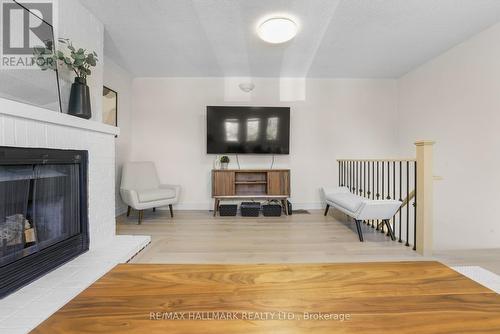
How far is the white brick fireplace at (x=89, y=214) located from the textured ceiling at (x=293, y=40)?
1227 millimetres

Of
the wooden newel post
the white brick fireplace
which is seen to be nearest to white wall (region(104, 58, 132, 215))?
the white brick fireplace

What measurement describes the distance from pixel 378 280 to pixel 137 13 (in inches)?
112

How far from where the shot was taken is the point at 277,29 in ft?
7.99

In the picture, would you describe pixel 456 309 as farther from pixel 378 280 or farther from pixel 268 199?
pixel 268 199

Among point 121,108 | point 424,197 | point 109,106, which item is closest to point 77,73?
point 109,106

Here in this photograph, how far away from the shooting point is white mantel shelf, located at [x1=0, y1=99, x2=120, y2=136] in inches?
49.6

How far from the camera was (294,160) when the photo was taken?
4129mm

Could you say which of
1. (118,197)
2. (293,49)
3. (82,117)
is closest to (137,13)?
(82,117)

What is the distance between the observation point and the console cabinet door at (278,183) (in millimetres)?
3703

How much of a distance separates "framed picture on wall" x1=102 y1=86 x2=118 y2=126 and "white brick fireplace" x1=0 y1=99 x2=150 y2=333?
1.15 meters

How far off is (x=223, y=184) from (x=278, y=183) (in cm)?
87

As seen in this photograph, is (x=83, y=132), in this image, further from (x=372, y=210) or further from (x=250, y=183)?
(x=372, y=210)

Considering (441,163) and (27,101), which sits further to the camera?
(441,163)

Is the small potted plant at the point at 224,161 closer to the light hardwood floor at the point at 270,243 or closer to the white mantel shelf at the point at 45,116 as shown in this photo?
the light hardwood floor at the point at 270,243
